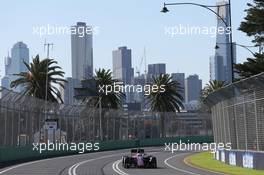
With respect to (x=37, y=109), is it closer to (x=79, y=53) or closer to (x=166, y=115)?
(x=166, y=115)

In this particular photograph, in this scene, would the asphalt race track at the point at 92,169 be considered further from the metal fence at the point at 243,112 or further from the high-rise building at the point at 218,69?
the high-rise building at the point at 218,69

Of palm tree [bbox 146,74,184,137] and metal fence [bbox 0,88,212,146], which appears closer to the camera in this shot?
metal fence [bbox 0,88,212,146]

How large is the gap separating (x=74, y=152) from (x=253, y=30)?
63.9ft

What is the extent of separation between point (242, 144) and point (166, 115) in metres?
53.0

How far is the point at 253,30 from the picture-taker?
53.2 meters

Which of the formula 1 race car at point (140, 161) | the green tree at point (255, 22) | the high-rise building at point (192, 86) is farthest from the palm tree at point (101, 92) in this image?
the high-rise building at point (192, 86)

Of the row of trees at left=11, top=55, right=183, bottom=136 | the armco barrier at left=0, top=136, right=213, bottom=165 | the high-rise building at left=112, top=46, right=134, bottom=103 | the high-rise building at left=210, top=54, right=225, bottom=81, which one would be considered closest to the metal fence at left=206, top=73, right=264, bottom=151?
the armco barrier at left=0, top=136, right=213, bottom=165

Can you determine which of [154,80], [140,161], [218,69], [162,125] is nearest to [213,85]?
[218,69]

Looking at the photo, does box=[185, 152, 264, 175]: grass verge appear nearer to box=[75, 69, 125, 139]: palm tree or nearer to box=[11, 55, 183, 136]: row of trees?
box=[11, 55, 183, 136]: row of trees

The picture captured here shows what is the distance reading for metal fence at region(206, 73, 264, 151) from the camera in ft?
88.1

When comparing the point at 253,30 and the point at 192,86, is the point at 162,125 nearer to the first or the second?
the point at 253,30

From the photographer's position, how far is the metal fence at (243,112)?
26844 millimetres

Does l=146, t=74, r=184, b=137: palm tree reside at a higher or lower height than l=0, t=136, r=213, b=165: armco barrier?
higher

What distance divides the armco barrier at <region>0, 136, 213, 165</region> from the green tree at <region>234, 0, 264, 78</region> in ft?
55.3
